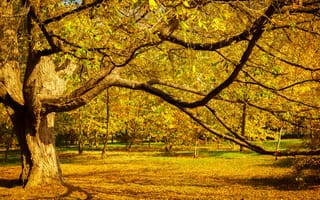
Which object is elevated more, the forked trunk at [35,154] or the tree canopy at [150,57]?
the tree canopy at [150,57]

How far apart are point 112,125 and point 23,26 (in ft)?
78.6

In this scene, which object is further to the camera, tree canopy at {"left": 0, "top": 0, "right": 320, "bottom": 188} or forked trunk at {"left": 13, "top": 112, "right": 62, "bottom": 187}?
forked trunk at {"left": 13, "top": 112, "right": 62, "bottom": 187}

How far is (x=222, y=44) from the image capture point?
27.1 ft

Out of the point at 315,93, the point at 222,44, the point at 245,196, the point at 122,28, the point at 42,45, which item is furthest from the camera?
the point at 315,93

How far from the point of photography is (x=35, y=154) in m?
12.6

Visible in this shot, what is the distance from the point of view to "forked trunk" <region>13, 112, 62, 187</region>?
492 inches

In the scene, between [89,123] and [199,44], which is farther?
[89,123]

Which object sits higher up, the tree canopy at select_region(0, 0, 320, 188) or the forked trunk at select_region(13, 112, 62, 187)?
the tree canopy at select_region(0, 0, 320, 188)

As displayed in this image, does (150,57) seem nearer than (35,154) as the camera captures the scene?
Yes

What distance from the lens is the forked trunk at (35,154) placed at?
1248 centimetres

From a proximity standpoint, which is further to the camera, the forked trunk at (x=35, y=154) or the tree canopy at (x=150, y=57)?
the forked trunk at (x=35, y=154)

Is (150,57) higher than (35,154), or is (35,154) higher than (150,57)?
(150,57)

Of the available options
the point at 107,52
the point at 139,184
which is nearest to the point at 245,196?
the point at 139,184

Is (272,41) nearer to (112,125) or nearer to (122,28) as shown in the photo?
(122,28)
